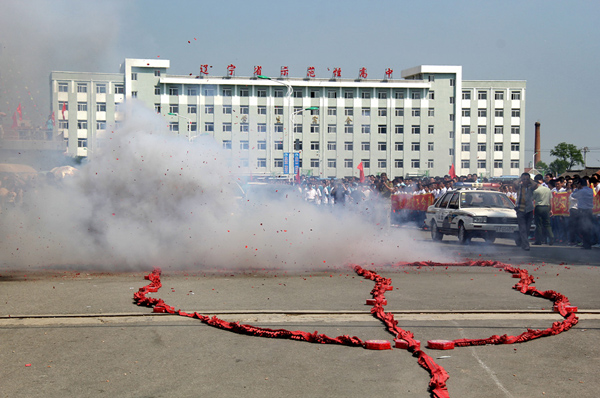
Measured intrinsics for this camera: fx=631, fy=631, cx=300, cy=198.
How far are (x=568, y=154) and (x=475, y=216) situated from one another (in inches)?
3645

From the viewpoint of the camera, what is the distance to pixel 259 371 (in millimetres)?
5176

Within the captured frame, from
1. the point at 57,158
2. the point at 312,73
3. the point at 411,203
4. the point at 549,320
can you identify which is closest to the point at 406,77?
the point at 312,73

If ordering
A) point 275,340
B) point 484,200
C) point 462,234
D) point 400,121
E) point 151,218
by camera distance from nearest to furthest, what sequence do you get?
point 275,340
point 151,218
point 462,234
point 484,200
point 400,121

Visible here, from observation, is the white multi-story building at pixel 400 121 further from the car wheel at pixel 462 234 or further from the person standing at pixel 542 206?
the person standing at pixel 542 206

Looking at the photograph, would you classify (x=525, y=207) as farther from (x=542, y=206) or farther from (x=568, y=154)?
(x=568, y=154)

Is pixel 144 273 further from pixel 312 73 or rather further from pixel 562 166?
pixel 562 166

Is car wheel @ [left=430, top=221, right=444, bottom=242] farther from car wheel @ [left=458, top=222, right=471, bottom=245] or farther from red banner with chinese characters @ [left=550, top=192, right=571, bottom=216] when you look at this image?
red banner with chinese characters @ [left=550, top=192, right=571, bottom=216]

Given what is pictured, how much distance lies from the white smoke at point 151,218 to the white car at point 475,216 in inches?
185

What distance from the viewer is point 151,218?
12.2 m

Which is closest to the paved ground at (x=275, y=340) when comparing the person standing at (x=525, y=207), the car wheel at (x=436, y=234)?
the person standing at (x=525, y=207)

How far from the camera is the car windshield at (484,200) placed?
1805cm

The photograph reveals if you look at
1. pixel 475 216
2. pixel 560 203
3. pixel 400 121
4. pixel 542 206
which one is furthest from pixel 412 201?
pixel 400 121

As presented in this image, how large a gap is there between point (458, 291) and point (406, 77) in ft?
276

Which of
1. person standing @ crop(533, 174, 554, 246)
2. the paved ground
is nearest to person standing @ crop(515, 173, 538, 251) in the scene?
person standing @ crop(533, 174, 554, 246)
